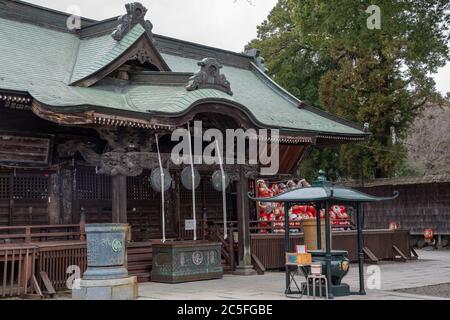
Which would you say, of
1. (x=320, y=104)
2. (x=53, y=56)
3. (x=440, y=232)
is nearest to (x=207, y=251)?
(x=53, y=56)

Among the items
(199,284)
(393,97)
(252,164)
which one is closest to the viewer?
(199,284)

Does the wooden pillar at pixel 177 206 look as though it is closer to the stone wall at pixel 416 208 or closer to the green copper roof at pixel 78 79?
the green copper roof at pixel 78 79

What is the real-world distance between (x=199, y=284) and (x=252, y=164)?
4.81 metres

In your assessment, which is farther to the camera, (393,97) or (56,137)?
(393,97)

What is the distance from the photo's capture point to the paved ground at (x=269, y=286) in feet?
39.3

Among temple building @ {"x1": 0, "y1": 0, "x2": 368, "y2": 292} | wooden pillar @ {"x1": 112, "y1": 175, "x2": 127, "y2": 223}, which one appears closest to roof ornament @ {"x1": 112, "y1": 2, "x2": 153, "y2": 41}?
temple building @ {"x1": 0, "y1": 0, "x2": 368, "y2": 292}

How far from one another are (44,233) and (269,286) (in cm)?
565

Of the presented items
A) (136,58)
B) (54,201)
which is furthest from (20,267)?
(136,58)

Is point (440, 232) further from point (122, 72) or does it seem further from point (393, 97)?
point (122, 72)

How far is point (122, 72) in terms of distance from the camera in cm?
1753

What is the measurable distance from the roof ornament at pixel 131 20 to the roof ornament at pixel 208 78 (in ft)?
8.40

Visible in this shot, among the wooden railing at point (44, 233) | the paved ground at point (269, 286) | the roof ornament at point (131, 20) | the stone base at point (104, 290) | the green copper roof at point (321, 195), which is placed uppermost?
the roof ornament at point (131, 20)

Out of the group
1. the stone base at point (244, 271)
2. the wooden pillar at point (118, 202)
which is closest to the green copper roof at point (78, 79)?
the wooden pillar at point (118, 202)

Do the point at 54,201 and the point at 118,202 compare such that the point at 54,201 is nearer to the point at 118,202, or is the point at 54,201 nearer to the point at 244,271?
the point at 118,202
